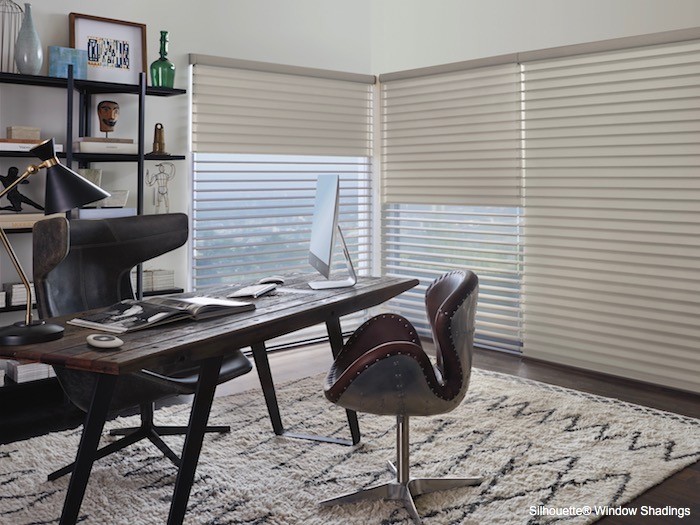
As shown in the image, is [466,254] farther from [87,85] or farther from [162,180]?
[87,85]

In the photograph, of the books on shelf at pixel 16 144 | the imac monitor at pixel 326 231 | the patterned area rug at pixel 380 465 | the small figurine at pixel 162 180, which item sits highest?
the books on shelf at pixel 16 144

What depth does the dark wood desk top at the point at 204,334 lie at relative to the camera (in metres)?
2.16

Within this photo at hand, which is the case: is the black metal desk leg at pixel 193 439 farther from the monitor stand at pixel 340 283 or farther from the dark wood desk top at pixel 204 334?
the monitor stand at pixel 340 283

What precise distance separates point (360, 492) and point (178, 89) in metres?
2.68

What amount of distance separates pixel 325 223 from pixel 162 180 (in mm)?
1756

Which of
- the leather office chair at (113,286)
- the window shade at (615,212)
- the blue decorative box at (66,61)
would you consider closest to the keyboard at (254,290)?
the leather office chair at (113,286)

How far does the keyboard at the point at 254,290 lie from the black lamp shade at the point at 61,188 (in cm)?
75

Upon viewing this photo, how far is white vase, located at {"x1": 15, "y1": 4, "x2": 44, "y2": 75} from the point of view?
3.89m

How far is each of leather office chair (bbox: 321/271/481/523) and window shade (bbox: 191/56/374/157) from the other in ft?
8.24

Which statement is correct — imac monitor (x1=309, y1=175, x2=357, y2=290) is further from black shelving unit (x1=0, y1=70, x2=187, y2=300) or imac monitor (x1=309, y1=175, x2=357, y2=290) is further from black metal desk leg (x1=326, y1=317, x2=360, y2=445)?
black shelving unit (x1=0, y1=70, x2=187, y2=300)

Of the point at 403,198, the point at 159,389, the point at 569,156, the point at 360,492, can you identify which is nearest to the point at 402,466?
the point at 360,492

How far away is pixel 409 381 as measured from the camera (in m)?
2.50

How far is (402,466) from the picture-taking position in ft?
9.20

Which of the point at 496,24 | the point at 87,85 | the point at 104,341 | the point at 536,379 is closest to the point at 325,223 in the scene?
the point at 104,341
